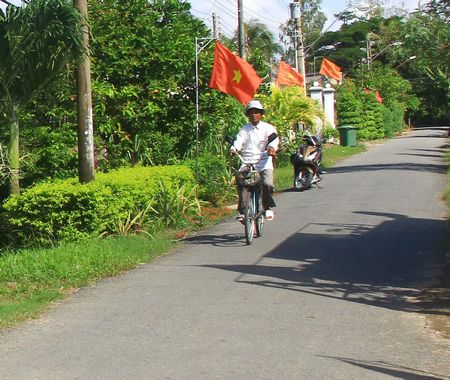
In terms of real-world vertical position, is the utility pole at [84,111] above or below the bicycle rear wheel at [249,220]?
above

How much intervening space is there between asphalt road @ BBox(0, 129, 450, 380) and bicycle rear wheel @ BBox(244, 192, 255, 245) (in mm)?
166

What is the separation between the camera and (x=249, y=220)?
10094 millimetres

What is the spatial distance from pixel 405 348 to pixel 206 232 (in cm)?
636

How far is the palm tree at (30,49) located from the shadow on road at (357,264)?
12.4 feet

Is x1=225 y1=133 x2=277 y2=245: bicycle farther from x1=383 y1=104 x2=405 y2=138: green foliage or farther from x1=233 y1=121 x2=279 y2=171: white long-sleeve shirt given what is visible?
x1=383 y1=104 x2=405 y2=138: green foliage

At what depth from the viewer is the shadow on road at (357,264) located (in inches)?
291

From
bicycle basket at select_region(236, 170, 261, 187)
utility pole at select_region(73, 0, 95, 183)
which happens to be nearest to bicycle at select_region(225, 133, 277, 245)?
bicycle basket at select_region(236, 170, 261, 187)

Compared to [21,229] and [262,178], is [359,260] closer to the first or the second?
[262,178]

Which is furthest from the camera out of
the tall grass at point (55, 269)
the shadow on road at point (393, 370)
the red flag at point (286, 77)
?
the red flag at point (286, 77)

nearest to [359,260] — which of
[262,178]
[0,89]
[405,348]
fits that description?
[262,178]

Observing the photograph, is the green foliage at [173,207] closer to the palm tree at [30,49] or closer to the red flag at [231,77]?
the palm tree at [30,49]

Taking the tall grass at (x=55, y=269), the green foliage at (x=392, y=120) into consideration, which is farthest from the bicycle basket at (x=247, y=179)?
the green foliage at (x=392, y=120)

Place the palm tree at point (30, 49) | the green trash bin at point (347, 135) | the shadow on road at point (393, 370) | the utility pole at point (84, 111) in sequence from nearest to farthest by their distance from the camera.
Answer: the shadow on road at point (393, 370), the palm tree at point (30, 49), the utility pole at point (84, 111), the green trash bin at point (347, 135)

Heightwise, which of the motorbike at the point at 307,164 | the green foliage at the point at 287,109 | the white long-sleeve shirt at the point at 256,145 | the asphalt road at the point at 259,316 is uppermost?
the green foliage at the point at 287,109
